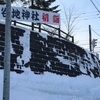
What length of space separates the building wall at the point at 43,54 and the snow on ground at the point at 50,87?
51 centimetres

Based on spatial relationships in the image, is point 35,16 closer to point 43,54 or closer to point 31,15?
point 31,15

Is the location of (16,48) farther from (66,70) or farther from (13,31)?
(66,70)

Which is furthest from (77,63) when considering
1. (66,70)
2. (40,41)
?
(40,41)

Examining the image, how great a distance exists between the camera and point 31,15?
22.1 m

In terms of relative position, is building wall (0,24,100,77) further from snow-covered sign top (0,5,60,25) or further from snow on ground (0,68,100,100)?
snow-covered sign top (0,5,60,25)

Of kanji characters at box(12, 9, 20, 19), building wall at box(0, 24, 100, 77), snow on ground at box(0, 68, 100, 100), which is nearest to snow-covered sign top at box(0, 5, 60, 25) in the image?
kanji characters at box(12, 9, 20, 19)

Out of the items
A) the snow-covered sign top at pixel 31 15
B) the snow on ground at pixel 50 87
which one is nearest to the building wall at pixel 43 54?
the snow on ground at pixel 50 87

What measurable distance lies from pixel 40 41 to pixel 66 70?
3973 millimetres

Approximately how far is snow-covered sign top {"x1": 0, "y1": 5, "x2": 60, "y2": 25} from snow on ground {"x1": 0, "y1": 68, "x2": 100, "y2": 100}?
10.8 feet

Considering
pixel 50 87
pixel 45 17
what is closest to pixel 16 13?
pixel 45 17

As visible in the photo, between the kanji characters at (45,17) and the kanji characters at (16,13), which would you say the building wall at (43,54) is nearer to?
the kanji characters at (16,13)

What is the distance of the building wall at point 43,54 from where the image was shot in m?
20.2

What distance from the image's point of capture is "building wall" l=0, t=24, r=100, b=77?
20172mm

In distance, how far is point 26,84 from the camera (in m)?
19.1
